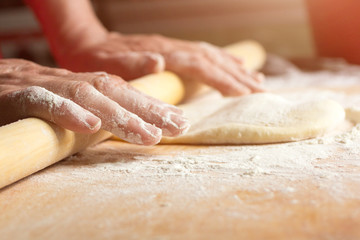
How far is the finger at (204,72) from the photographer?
5.31 feet

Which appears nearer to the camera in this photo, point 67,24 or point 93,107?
point 93,107

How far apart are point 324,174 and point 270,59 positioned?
5.81ft

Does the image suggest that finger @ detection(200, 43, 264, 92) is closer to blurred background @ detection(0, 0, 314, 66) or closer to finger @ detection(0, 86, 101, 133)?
finger @ detection(0, 86, 101, 133)

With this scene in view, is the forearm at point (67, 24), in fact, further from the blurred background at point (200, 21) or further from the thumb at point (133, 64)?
the blurred background at point (200, 21)

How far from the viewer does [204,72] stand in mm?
1638

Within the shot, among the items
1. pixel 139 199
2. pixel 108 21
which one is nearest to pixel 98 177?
pixel 139 199

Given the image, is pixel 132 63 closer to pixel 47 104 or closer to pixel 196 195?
pixel 47 104

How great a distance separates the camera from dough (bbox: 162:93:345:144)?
1108 millimetres

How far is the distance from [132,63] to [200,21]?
3.33 m

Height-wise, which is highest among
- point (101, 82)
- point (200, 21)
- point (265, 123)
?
point (101, 82)

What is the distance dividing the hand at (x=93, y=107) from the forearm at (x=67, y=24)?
762 mm

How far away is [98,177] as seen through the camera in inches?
38.6

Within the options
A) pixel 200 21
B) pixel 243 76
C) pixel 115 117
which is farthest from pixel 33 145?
pixel 200 21

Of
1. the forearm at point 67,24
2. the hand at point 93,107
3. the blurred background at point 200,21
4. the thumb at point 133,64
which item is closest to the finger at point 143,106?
the hand at point 93,107
